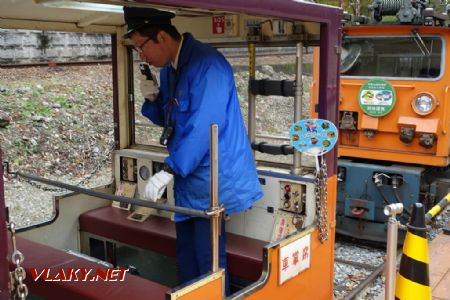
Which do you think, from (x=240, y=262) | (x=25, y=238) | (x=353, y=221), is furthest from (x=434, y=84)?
(x=25, y=238)

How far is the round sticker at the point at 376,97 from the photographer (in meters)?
5.09

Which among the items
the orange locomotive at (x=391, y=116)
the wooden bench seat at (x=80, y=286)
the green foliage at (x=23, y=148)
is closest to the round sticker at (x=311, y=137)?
the wooden bench seat at (x=80, y=286)

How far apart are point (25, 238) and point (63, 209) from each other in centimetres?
37

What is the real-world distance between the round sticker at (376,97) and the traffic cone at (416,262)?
90.5 inches

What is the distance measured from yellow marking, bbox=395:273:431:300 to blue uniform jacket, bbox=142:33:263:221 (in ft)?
3.33

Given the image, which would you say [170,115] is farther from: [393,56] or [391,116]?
[393,56]

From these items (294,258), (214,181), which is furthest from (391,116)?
(214,181)

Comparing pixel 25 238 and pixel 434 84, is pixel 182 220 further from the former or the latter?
pixel 434 84

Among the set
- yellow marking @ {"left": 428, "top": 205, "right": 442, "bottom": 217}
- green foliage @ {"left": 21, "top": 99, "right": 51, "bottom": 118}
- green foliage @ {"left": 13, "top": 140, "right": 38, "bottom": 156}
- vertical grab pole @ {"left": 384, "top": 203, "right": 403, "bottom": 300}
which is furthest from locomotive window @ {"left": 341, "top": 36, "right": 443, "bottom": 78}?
green foliage @ {"left": 21, "top": 99, "right": 51, "bottom": 118}

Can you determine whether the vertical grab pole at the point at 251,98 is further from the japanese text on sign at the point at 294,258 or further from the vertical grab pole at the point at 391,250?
the vertical grab pole at the point at 391,250

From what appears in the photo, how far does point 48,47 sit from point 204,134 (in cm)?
994

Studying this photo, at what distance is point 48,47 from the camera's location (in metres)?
11.5

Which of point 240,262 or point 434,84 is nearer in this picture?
point 240,262

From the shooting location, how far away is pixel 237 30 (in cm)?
348
